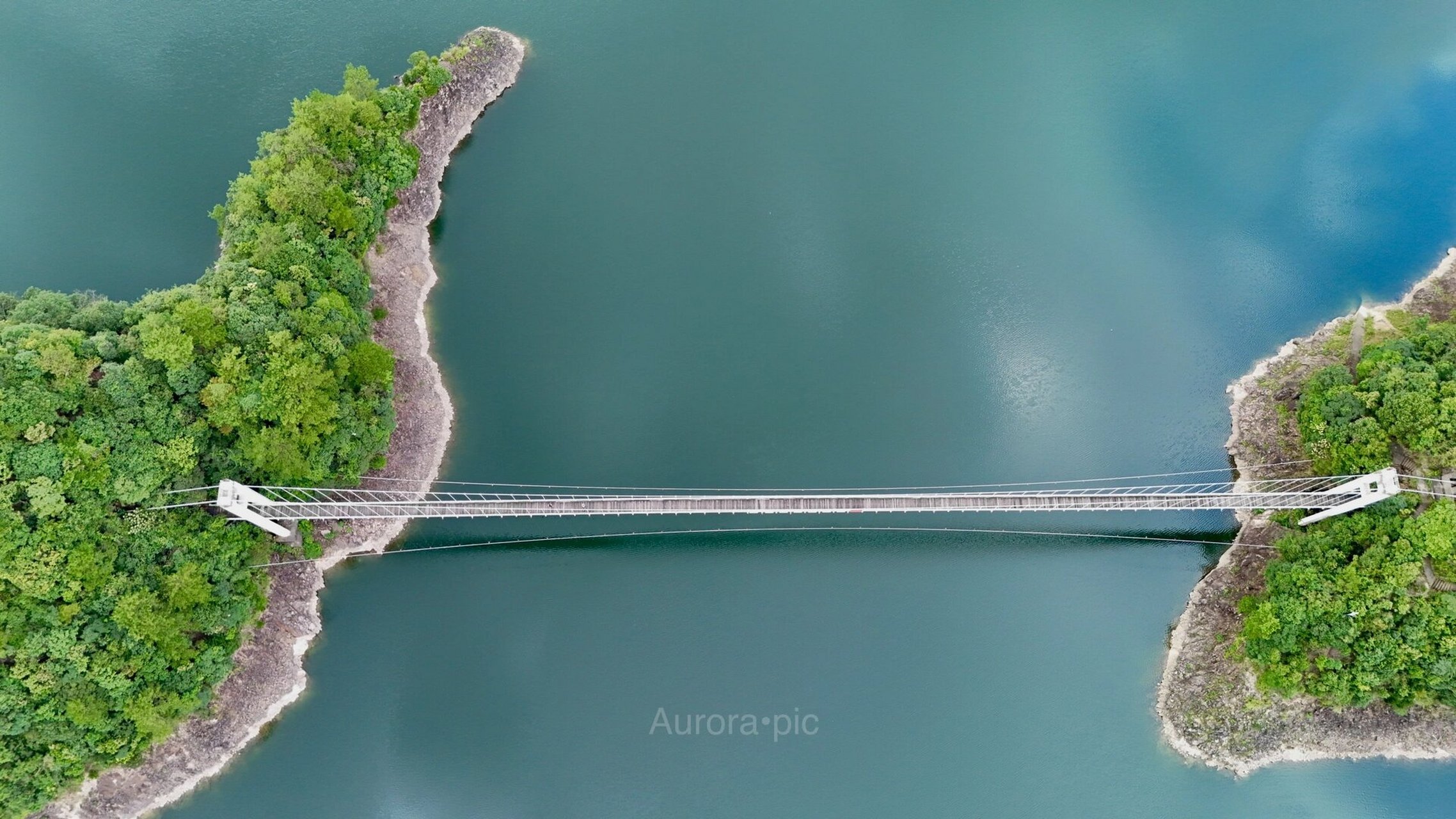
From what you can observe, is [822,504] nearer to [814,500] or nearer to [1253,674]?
[814,500]

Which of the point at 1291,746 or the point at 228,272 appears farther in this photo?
the point at 1291,746

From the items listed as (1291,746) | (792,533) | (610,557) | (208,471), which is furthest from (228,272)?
(1291,746)

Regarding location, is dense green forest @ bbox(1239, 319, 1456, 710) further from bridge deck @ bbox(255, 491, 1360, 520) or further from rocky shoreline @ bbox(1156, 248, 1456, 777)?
bridge deck @ bbox(255, 491, 1360, 520)

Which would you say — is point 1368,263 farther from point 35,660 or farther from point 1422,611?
point 35,660

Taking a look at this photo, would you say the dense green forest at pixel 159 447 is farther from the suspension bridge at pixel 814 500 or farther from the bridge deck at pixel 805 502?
the bridge deck at pixel 805 502

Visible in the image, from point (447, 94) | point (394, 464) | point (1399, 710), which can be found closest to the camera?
point (1399, 710)

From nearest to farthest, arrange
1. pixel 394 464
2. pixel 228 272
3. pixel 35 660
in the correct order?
pixel 35 660, pixel 228 272, pixel 394 464

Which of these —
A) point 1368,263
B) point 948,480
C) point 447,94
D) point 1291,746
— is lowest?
point 1291,746

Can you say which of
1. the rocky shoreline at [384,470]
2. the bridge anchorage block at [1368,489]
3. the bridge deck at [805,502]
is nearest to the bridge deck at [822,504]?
the bridge deck at [805,502]
